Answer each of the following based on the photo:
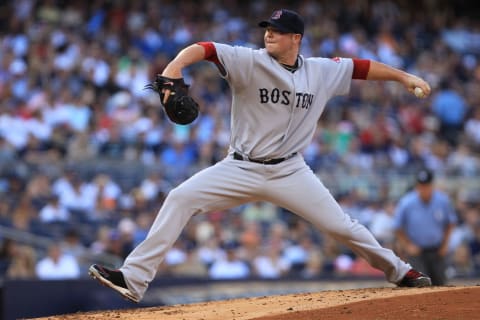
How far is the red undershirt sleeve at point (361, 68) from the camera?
22.6 ft

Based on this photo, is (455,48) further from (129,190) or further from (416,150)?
(129,190)

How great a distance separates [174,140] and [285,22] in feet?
25.3

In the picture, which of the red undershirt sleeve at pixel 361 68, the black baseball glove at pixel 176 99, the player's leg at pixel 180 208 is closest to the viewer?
the black baseball glove at pixel 176 99

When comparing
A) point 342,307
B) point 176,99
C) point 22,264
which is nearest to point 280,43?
point 176,99

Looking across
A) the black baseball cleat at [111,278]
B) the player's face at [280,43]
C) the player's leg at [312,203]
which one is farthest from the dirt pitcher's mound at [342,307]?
the player's face at [280,43]

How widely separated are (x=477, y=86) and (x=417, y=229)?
8.67 m

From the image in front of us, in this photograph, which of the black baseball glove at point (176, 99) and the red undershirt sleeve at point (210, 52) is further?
the red undershirt sleeve at point (210, 52)

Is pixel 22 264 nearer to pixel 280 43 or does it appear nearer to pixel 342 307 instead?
pixel 280 43

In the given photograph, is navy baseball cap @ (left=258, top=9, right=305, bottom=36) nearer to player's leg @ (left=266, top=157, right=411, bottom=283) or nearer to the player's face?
the player's face

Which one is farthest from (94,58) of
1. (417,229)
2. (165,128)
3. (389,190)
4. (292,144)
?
(292,144)

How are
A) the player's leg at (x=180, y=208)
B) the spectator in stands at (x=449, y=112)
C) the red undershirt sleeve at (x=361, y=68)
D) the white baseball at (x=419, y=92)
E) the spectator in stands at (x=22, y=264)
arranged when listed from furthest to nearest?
the spectator in stands at (x=449, y=112) → the spectator in stands at (x=22, y=264) → the red undershirt sleeve at (x=361, y=68) → the white baseball at (x=419, y=92) → the player's leg at (x=180, y=208)

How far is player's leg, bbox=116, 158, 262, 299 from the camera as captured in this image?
6246 mm

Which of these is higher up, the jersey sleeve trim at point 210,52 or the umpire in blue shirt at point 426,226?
the jersey sleeve trim at point 210,52

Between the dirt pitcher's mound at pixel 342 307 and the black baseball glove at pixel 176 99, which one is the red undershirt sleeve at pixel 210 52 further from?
the dirt pitcher's mound at pixel 342 307
